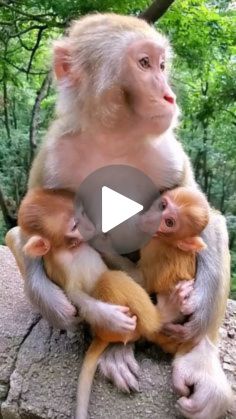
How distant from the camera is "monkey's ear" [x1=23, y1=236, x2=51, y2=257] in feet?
6.75

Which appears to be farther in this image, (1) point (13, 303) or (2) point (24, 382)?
(1) point (13, 303)

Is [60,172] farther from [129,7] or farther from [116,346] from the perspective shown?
[129,7]

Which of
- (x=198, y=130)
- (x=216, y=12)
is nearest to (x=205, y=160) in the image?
(x=198, y=130)

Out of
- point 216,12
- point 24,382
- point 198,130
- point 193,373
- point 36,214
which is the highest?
point 216,12

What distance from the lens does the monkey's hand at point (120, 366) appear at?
7.30ft

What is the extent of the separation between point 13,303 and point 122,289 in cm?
101

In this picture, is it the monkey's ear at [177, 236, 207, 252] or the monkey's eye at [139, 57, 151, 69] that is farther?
the monkey's ear at [177, 236, 207, 252]

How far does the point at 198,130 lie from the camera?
8.59 m

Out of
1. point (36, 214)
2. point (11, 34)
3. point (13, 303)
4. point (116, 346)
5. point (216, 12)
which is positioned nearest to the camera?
point (36, 214)

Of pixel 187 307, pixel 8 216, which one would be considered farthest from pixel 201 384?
pixel 8 216

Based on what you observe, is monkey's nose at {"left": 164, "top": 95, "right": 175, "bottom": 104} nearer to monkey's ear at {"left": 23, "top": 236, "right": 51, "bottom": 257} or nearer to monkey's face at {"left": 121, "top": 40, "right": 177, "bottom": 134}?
monkey's face at {"left": 121, "top": 40, "right": 177, "bottom": 134}

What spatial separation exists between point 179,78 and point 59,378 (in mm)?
1813

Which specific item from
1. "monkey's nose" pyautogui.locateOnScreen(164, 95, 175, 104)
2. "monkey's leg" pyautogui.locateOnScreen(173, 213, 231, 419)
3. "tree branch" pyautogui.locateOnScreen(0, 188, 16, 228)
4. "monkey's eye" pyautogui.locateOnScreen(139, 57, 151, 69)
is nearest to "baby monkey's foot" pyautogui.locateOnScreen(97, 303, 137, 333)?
"monkey's leg" pyautogui.locateOnScreen(173, 213, 231, 419)

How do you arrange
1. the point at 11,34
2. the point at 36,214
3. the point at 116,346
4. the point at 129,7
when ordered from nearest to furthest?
the point at 36,214, the point at 116,346, the point at 129,7, the point at 11,34
